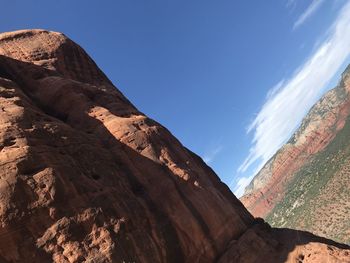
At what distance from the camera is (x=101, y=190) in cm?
2614

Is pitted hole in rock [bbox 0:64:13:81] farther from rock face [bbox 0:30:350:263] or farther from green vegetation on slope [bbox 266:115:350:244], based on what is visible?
green vegetation on slope [bbox 266:115:350:244]

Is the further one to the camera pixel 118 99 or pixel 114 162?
pixel 118 99

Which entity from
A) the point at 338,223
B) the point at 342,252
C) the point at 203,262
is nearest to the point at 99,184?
the point at 203,262

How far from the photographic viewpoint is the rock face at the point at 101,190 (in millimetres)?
22439

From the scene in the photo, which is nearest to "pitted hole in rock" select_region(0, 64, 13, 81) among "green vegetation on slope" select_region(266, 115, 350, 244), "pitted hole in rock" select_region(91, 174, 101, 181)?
"pitted hole in rock" select_region(91, 174, 101, 181)

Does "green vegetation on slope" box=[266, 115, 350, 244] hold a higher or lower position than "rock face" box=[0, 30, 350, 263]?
higher

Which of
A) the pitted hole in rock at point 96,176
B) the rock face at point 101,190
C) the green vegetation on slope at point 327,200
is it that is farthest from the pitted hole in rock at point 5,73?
the green vegetation on slope at point 327,200

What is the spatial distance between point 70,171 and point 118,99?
580 inches

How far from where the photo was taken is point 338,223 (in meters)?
129

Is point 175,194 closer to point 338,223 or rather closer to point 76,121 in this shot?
point 76,121

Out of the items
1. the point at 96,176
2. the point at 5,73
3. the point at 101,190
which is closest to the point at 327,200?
the point at 5,73

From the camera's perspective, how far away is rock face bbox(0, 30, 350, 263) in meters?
22.4

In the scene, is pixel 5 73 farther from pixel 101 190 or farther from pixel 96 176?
pixel 101 190

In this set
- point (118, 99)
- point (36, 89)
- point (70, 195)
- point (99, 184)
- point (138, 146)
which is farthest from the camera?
point (118, 99)
